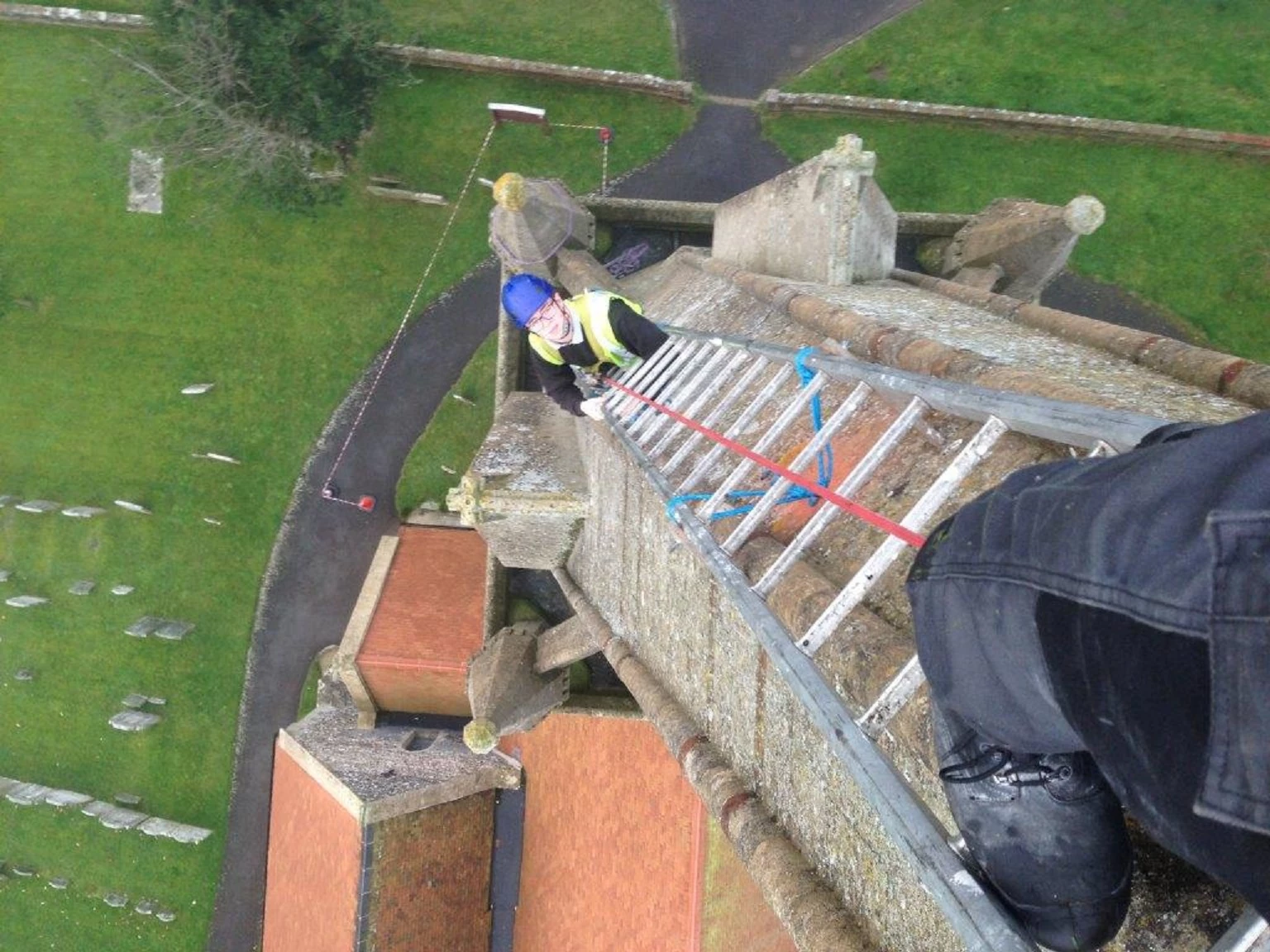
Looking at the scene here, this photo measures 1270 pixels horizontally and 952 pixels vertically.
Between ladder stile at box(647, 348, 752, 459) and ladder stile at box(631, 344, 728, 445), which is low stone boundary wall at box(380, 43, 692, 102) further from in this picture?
ladder stile at box(647, 348, 752, 459)

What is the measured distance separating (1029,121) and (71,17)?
18071mm

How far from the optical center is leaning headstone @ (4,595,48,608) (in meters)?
16.2

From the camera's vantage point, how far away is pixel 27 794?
1612cm

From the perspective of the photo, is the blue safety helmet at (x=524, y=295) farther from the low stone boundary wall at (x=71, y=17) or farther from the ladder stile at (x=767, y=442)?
the low stone boundary wall at (x=71, y=17)

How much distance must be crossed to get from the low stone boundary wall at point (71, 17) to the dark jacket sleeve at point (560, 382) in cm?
1342

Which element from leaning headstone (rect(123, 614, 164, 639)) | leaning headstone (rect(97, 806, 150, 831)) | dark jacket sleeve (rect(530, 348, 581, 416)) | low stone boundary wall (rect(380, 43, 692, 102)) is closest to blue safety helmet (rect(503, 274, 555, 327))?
dark jacket sleeve (rect(530, 348, 581, 416))

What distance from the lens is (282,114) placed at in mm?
12484

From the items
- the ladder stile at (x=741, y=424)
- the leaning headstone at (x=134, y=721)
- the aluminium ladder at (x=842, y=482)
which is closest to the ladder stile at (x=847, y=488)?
the aluminium ladder at (x=842, y=482)

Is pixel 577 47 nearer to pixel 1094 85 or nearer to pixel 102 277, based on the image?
pixel 1094 85

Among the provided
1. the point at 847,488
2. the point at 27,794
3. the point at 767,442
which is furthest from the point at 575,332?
the point at 27,794

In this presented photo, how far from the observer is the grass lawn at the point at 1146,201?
42.9 feet

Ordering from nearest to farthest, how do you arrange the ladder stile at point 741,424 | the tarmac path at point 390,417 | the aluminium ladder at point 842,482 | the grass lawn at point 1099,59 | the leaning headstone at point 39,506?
the aluminium ladder at point 842,482
the ladder stile at point 741,424
the grass lawn at point 1099,59
the tarmac path at point 390,417
the leaning headstone at point 39,506

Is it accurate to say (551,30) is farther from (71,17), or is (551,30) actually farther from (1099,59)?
(1099,59)

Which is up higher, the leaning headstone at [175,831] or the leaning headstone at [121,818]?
the leaning headstone at [175,831]
